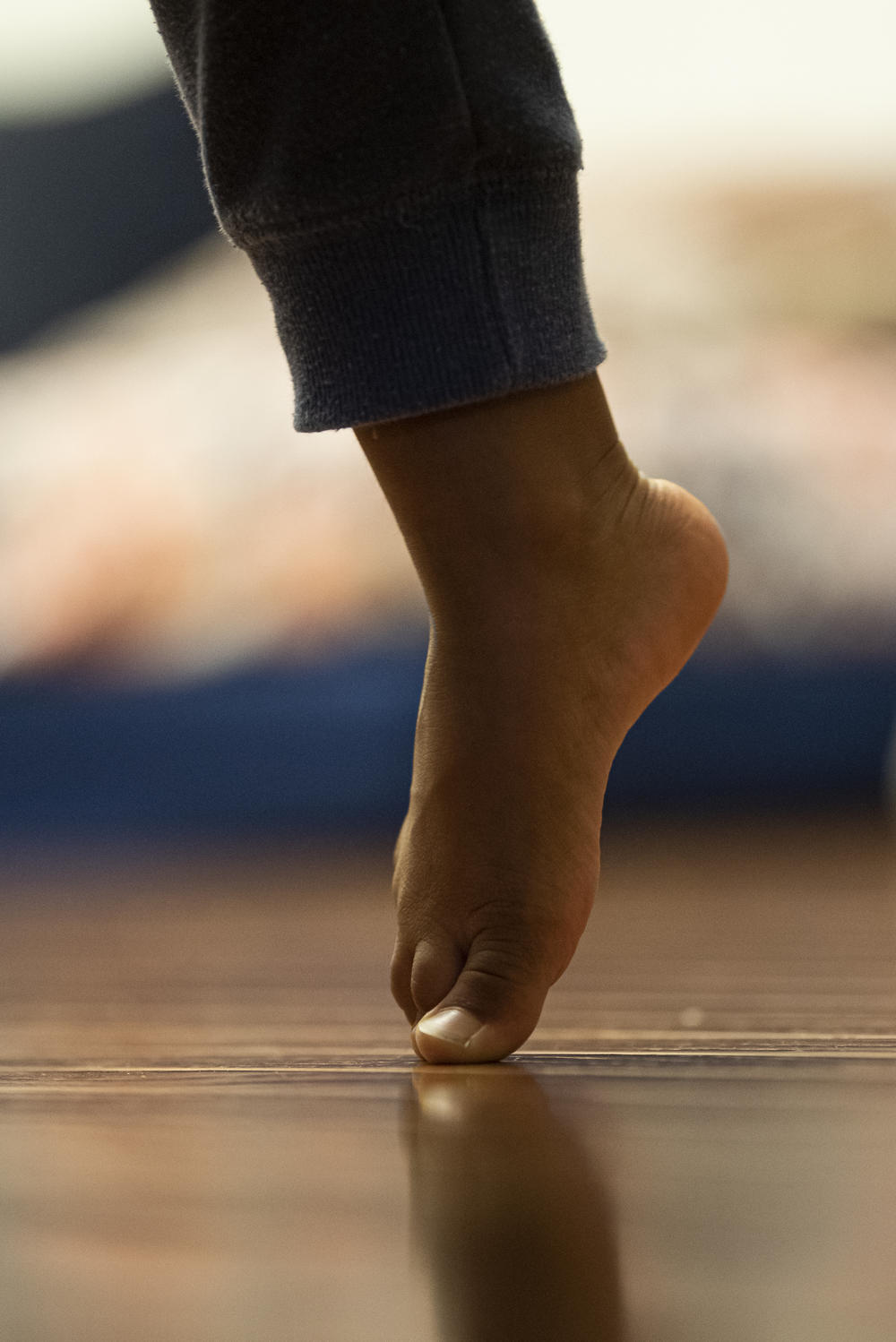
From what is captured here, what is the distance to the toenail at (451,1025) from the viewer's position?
0.52 metres

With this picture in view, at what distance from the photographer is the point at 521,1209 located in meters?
0.25

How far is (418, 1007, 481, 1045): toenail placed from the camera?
0.52 meters

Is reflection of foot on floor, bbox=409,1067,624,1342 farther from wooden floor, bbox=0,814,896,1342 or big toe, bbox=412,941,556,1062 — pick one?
big toe, bbox=412,941,556,1062

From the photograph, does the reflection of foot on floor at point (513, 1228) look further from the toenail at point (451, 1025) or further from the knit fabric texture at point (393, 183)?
the knit fabric texture at point (393, 183)

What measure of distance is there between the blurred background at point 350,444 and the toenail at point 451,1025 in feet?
5.12

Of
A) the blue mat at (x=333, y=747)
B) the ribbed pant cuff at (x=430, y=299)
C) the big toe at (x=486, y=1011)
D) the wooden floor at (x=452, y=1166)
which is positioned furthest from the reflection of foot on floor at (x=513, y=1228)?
the blue mat at (x=333, y=747)

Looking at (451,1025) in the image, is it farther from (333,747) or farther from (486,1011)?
(333,747)

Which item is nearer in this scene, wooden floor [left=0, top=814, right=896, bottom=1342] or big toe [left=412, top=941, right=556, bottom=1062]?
wooden floor [left=0, top=814, right=896, bottom=1342]

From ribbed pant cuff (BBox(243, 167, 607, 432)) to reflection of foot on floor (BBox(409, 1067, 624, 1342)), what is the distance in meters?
0.26

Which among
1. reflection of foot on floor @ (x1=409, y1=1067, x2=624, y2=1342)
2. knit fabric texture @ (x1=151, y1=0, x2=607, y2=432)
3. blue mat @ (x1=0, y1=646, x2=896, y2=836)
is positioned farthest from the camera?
blue mat @ (x1=0, y1=646, x2=896, y2=836)

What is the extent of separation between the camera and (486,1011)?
1.76ft

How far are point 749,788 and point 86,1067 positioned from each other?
5.56 ft

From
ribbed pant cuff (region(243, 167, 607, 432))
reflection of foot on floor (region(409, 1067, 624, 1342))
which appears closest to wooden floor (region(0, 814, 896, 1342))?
reflection of foot on floor (region(409, 1067, 624, 1342))

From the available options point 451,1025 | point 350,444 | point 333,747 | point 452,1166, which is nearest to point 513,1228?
point 452,1166
